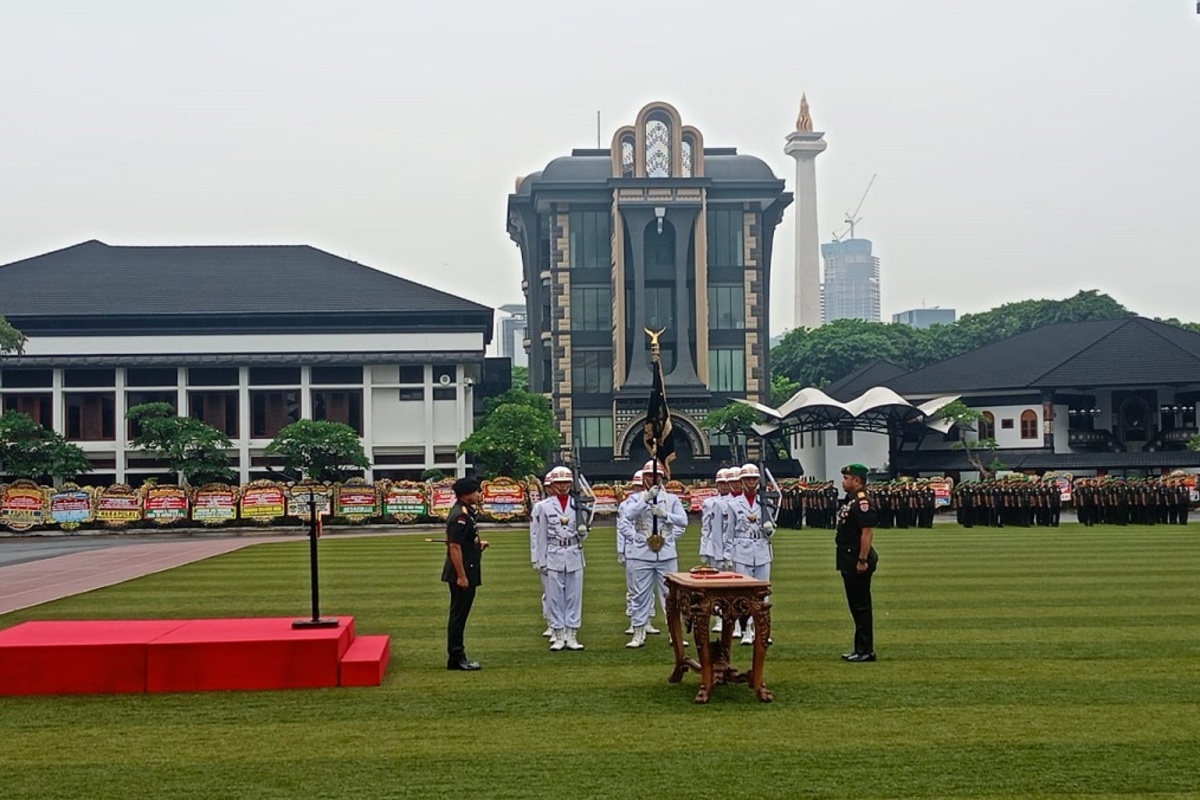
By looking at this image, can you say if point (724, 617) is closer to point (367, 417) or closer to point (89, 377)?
point (367, 417)

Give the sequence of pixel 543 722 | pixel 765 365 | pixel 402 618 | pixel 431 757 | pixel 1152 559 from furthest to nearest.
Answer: pixel 765 365 → pixel 1152 559 → pixel 402 618 → pixel 543 722 → pixel 431 757

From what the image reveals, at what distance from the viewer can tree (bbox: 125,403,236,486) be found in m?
53.5

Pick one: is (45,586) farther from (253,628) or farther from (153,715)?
(153,715)

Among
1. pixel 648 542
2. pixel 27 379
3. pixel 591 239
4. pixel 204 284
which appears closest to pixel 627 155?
pixel 591 239

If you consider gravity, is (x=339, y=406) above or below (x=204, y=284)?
below

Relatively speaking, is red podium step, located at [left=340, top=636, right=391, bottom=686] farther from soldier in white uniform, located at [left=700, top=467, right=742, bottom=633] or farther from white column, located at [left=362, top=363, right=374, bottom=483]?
white column, located at [left=362, top=363, right=374, bottom=483]

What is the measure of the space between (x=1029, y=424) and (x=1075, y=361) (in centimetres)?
382

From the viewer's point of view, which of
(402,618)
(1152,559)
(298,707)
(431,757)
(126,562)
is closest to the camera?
(431,757)

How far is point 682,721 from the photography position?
938cm

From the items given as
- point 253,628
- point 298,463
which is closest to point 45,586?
point 253,628

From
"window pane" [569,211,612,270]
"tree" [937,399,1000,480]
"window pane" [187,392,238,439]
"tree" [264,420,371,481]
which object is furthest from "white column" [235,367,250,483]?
"tree" [937,399,1000,480]

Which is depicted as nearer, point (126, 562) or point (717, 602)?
point (717, 602)

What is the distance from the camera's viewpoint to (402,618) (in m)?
16.0

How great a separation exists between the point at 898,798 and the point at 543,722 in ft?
9.66
